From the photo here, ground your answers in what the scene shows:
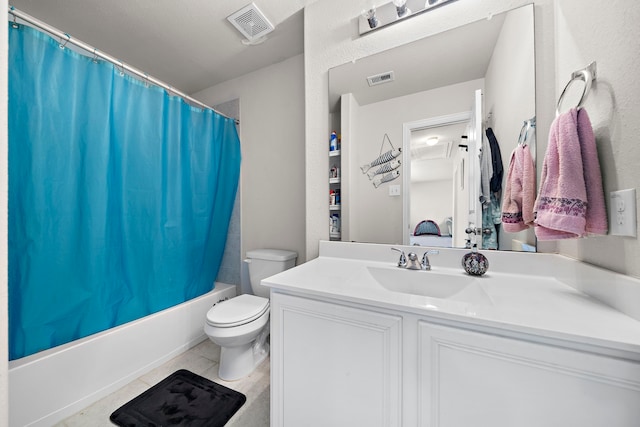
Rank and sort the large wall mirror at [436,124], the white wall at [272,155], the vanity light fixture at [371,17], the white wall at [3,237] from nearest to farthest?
1. the white wall at [3,237]
2. the large wall mirror at [436,124]
3. the vanity light fixture at [371,17]
4. the white wall at [272,155]

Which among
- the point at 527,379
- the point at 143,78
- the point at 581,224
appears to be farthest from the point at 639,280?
the point at 143,78

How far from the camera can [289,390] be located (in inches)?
33.0

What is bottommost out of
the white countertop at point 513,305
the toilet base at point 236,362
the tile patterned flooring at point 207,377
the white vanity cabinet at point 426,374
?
the tile patterned flooring at point 207,377

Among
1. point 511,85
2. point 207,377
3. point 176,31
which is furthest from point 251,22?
point 207,377

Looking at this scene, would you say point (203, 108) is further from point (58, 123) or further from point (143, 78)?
point (58, 123)

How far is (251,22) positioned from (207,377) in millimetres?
2312

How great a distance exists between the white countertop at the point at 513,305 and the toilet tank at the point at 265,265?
0.72 metres

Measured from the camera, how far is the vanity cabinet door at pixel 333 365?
68cm

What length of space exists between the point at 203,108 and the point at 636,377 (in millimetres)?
2475

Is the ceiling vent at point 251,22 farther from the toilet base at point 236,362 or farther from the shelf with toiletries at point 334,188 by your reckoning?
the toilet base at point 236,362

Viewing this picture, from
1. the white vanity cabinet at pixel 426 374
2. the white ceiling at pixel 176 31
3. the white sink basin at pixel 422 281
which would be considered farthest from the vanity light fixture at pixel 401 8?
the white vanity cabinet at pixel 426 374

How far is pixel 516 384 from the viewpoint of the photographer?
1.80ft

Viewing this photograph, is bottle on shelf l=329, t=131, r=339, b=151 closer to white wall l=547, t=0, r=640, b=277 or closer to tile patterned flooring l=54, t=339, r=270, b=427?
white wall l=547, t=0, r=640, b=277

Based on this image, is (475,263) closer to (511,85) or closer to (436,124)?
(436,124)
